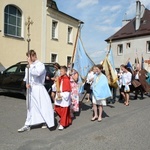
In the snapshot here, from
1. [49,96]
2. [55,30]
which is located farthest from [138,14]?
[49,96]

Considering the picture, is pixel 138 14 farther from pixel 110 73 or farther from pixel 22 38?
pixel 110 73

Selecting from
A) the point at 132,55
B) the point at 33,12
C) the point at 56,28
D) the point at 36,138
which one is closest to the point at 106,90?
the point at 36,138

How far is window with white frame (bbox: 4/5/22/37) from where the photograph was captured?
16878 millimetres

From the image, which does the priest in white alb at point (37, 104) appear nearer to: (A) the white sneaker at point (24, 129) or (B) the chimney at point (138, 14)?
(A) the white sneaker at point (24, 129)

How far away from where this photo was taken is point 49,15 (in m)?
20.8

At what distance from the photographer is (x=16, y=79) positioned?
10953 millimetres

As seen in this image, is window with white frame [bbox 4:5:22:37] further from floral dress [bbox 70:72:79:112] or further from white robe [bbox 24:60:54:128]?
white robe [bbox 24:60:54:128]

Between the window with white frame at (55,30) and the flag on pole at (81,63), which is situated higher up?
the window with white frame at (55,30)

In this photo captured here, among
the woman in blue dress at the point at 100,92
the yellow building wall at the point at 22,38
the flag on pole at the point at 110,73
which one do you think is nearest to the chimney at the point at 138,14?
the yellow building wall at the point at 22,38

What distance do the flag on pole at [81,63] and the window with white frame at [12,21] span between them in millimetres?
9644

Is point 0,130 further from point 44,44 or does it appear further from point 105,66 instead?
point 44,44

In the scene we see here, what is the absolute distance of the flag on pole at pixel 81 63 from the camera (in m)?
8.66

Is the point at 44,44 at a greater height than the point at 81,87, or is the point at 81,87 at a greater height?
the point at 44,44

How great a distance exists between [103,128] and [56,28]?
16.8 metres
